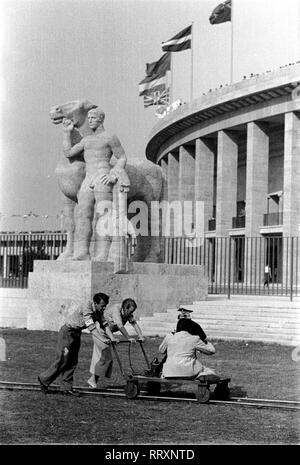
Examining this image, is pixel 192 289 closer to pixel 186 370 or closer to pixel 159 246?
pixel 159 246

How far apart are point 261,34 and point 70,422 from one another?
37315 millimetres

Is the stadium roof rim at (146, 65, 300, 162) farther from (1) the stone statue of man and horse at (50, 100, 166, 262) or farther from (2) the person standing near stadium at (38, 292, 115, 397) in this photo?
(2) the person standing near stadium at (38, 292, 115, 397)

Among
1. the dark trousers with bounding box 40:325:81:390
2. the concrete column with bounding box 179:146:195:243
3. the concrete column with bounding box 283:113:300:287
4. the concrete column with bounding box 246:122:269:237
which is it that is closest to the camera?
the dark trousers with bounding box 40:325:81:390

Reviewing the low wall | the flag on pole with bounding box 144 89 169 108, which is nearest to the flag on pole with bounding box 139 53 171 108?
the flag on pole with bounding box 144 89 169 108

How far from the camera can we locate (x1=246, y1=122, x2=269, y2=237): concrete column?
4312 cm

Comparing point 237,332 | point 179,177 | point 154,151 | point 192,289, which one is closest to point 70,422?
point 237,332

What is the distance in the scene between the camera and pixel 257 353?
16.0 metres

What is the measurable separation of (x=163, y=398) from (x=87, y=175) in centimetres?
1117

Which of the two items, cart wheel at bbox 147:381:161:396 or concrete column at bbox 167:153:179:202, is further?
concrete column at bbox 167:153:179:202

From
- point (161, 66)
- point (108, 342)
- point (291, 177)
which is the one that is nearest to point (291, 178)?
point (291, 177)

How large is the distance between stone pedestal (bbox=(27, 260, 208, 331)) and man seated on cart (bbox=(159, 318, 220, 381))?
8621 millimetres

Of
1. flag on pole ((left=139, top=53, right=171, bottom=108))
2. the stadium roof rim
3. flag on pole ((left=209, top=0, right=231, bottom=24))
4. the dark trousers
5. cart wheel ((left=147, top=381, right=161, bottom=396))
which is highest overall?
flag on pole ((left=209, top=0, right=231, bottom=24))

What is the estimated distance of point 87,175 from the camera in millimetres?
20844

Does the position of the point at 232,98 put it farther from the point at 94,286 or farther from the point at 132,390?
the point at 132,390
